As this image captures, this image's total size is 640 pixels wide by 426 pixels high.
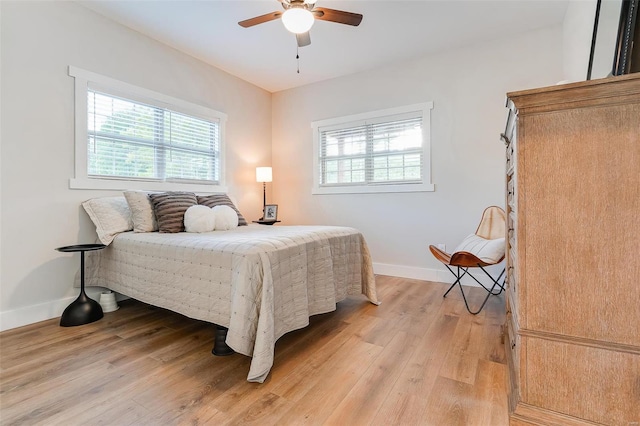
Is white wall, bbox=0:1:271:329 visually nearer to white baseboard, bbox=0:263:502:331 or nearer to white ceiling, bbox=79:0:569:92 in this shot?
white baseboard, bbox=0:263:502:331

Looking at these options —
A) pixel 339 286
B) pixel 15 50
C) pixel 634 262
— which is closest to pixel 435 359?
pixel 339 286

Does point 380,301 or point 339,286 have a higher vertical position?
point 339,286

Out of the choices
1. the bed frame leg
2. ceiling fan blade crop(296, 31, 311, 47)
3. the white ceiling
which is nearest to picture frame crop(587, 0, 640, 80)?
the white ceiling

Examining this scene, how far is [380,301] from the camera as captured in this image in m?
2.72

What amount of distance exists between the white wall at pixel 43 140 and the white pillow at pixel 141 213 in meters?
0.38

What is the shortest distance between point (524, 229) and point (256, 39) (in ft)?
10.1

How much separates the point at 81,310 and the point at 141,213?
847mm

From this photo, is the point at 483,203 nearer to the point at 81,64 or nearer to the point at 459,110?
the point at 459,110

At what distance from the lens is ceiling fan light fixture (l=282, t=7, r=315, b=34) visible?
1920mm

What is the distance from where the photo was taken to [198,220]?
2512mm

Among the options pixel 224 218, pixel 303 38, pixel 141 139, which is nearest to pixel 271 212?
pixel 224 218

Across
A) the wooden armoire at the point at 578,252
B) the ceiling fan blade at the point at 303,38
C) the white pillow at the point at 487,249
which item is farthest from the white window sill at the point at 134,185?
the wooden armoire at the point at 578,252

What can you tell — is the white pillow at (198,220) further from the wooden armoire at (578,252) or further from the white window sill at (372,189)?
the wooden armoire at (578,252)

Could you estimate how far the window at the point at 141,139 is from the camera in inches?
102
